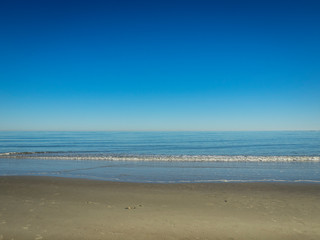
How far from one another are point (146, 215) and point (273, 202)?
5716mm

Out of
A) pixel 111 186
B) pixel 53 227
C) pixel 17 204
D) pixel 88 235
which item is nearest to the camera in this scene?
pixel 88 235

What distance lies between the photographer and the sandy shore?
6.80 metres

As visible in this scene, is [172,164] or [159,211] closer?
[159,211]

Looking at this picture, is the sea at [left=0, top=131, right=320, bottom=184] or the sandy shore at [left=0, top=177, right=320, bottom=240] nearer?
the sandy shore at [left=0, top=177, right=320, bottom=240]

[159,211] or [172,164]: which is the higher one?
[159,211]

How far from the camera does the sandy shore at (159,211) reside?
680 centimetres

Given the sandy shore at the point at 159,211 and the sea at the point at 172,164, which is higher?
the sandy shore at the point at 159,211

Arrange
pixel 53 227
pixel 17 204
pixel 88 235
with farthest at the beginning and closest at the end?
pixel 17 204, pixel 53 227, pixel 88 235

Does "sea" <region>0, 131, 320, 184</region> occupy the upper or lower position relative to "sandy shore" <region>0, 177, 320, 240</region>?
lower

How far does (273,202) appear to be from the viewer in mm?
9914

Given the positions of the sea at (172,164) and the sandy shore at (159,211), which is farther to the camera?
the sea at (172,164)

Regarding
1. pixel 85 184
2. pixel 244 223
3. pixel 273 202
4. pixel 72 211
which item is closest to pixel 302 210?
pixel 273 202

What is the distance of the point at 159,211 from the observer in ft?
28.6

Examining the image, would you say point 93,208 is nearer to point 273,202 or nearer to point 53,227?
point 53,227
